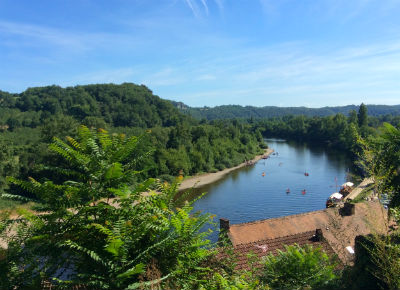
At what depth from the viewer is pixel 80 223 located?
4.58 metres

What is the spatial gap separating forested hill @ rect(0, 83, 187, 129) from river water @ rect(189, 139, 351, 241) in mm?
57480

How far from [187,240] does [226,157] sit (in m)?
71.4

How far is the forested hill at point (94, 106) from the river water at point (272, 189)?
5748 cm

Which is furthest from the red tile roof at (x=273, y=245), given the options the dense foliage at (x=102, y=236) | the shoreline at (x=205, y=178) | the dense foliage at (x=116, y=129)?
the shoreline at (x=205, y=178)

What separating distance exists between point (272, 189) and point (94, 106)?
83.9 m

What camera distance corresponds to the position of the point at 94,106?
112438 mm

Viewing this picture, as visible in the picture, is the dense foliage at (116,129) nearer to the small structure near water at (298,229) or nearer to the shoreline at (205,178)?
the shoreline at (205,178)

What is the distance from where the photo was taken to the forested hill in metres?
105

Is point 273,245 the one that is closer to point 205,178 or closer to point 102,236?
point 102,236

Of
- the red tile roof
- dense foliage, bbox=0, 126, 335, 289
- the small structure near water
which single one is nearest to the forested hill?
the small structure near water

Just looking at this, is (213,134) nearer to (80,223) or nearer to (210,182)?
(210,182)

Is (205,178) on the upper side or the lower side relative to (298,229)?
lower

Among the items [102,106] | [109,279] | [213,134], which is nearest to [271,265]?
[109,279]

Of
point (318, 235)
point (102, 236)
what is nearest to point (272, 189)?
point (318, 235)
